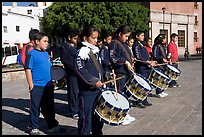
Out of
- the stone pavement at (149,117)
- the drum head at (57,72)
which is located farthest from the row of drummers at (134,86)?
the drum head at (57,72)

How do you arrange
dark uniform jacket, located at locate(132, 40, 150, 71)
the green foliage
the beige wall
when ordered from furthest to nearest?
the beige wall → the green foliage → dark uniform jacket, located at locate(132, 40, 150, 71)

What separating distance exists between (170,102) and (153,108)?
82 cm

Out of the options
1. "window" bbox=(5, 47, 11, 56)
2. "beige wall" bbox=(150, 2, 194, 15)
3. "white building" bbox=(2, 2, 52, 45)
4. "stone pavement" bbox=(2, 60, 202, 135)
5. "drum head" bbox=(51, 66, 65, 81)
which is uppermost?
"beige wall" bbox=(150, 2, 194, 15)

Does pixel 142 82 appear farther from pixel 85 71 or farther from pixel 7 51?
pixel 7 51

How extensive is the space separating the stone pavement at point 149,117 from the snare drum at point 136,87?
45 cm

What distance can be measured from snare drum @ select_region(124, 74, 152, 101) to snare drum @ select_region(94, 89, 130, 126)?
5.40 feet

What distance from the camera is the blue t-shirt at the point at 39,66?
5.45 m

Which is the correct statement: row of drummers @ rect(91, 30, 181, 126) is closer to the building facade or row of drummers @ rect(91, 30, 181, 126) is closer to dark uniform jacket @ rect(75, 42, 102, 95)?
dark uniform jacket @ rect(75, 42, 102, 95)

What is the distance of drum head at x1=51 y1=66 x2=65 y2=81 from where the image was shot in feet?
22.2

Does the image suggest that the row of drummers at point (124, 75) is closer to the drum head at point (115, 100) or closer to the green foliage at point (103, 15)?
the drum head at point (115, 100)

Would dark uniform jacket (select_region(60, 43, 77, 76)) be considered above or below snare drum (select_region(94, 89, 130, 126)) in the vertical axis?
above

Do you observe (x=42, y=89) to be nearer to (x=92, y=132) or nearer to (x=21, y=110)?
(x=92, y=132)

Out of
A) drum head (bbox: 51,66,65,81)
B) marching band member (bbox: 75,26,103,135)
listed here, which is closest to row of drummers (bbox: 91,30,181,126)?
marching band member (bbox: 75,26,103,135)

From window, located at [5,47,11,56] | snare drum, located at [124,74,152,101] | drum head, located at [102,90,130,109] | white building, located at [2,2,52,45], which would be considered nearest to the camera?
drum head, located at [102,90,130,109]
